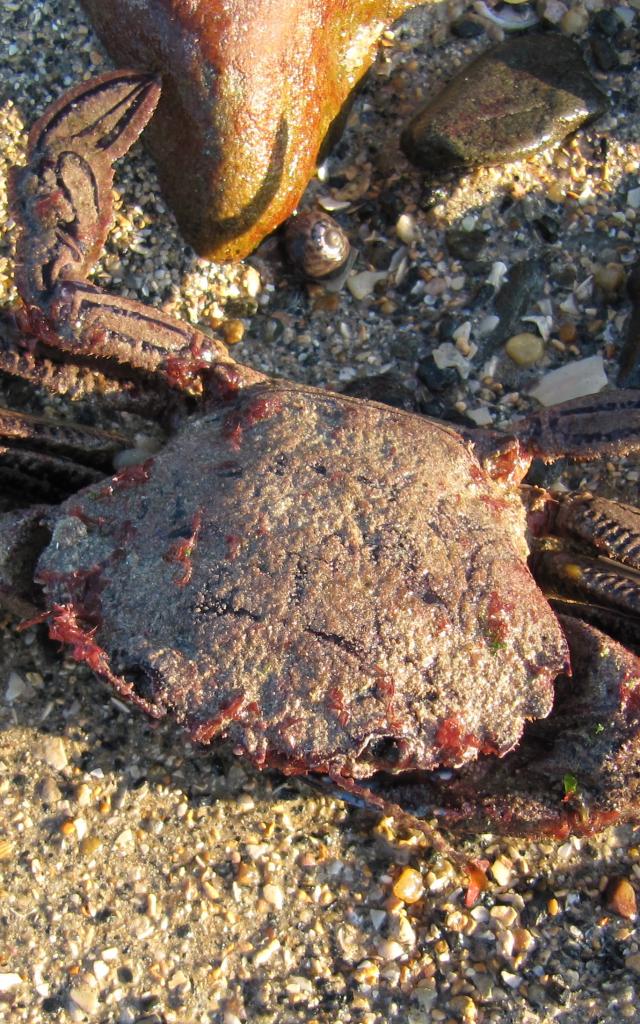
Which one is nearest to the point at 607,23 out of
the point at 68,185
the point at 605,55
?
the point at 605,55

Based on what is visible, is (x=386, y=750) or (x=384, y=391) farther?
(x=384, y=391)

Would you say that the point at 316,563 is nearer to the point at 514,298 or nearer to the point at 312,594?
the point at 312,594

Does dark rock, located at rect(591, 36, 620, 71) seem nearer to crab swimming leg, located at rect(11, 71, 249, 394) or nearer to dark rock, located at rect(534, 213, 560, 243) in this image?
dark rock, located at rect(534, 213, 560, 243)

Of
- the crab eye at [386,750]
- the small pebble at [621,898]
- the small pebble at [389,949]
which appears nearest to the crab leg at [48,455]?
the crab eye at [386,750]

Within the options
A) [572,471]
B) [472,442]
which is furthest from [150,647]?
[572,471]

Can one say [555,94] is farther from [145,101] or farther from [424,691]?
[424,691]

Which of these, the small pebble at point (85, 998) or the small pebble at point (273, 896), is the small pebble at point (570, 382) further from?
the small pebble at point (85, 998)

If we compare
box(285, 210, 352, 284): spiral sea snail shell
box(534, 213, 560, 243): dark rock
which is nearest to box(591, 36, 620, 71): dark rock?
box(534, 213, 560, 243): dark rock
